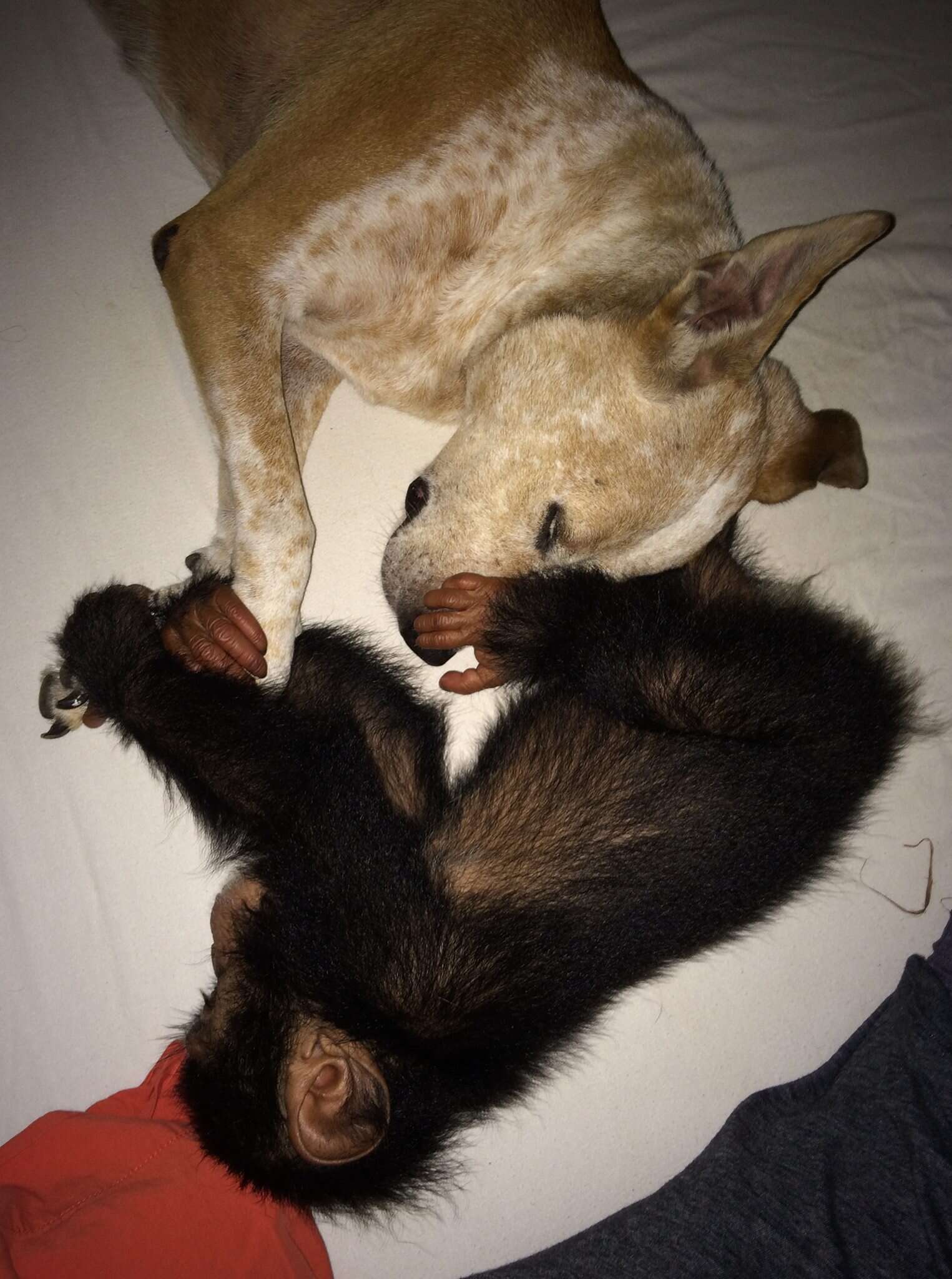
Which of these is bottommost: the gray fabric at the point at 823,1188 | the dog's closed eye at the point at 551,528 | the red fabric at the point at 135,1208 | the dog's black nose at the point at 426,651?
the gray fabric at the point at 823,1188

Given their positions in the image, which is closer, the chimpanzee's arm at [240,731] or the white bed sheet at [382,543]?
the chimpanzee's arm at [240,731]

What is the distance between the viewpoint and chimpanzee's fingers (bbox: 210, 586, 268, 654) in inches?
78.9

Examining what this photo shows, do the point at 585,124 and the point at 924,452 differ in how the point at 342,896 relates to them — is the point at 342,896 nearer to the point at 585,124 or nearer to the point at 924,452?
the point at 585,124

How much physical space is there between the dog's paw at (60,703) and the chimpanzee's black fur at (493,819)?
0.11 metres

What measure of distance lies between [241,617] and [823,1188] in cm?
197

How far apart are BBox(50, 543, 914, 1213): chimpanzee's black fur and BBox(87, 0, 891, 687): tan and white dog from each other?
0.19 m

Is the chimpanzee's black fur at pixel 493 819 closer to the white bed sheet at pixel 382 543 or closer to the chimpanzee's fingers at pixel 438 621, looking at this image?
the chimpanzee's fingers at pixel 438 621

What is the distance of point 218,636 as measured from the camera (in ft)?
6.66

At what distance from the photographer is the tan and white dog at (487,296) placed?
76.0 inches

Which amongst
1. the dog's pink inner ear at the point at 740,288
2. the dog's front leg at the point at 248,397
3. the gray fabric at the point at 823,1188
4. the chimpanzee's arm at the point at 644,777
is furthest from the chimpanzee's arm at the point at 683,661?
the gray fabric at the point at 823,1188

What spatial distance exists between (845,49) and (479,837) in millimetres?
3023

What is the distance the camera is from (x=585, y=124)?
6.99 ft

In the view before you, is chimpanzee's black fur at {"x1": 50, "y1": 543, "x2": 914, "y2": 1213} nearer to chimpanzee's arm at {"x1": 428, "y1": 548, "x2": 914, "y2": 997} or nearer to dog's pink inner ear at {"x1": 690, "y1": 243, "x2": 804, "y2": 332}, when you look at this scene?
chimpanzee's arm at {"x1": 428, "y1": 548, "x2": 914, "y2": 997}

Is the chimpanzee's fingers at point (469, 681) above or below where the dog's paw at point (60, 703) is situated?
below
